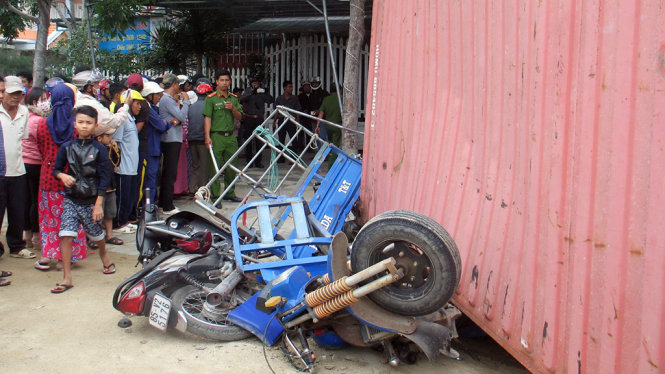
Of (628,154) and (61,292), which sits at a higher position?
(628,154)

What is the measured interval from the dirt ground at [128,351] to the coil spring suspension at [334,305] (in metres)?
0.42

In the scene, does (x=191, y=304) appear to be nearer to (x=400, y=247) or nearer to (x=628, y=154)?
(x=400, y=247)

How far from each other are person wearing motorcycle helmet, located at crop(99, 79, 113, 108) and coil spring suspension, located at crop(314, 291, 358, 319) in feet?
15.5

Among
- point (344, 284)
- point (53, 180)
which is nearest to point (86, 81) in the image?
point (53, 180)

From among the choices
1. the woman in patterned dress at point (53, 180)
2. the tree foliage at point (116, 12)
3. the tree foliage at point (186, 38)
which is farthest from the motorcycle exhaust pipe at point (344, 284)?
the tree foliage at point (186, 38)

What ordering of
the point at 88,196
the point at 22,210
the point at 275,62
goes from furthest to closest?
the point at 275,62, the point at 22,210, the point at 88,196

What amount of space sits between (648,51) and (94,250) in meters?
5.70

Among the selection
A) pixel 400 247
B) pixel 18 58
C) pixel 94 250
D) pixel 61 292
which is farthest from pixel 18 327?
pixel 18 58

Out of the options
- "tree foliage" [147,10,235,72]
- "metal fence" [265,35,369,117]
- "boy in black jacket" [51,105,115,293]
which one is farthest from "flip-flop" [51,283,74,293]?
"metal fence" [265,35,369,117]

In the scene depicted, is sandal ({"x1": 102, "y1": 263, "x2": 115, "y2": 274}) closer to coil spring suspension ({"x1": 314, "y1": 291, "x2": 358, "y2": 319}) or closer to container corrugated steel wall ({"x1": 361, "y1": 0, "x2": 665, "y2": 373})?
coil spring suspension ({"x1": 314, "y1": 291, "x2": 358, "y2": 319})

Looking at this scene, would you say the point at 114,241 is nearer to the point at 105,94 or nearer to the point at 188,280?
the point at 105,94

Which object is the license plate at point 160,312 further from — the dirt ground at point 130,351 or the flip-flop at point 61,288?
the flip-flop at point 61,288

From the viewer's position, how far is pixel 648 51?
2309 millimetres

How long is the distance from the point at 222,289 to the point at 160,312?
16.9 inches
